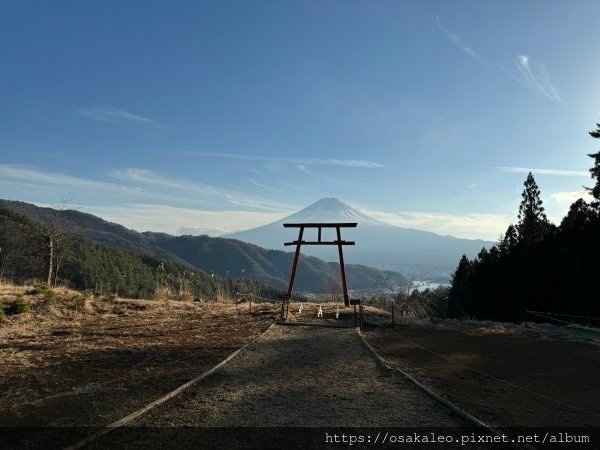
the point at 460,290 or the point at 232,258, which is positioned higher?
the point at 232,258

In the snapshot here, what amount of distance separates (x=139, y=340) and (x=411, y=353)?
558 centimetres

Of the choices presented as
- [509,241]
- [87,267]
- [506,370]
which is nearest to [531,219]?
[509,241]

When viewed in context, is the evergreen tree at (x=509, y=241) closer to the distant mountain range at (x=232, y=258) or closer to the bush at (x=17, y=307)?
→ the bush at (x=17, y=307)

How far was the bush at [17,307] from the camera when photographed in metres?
10.2

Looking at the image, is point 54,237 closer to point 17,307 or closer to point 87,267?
point 17,307

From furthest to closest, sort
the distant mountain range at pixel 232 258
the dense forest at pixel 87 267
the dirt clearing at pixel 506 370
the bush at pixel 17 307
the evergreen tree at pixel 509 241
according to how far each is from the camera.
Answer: the distant mountain range at pixel 232 258
the dense forest at pixel 87 267
the evergreen tree at pixel 509 241
the bush at pixel 17 307
the dirt clearing at pixel 506 370

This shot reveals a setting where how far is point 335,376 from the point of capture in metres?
6.43

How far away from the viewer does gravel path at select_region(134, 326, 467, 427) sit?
439 centimetres

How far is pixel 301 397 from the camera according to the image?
527 centimetres

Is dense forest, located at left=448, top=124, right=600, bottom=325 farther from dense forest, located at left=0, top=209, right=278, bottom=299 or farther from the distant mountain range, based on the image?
the distant mountain range

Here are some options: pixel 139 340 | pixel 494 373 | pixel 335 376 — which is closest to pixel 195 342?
pixel 139 340

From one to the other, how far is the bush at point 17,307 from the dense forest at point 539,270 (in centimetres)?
2073

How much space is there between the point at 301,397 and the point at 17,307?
842 cm

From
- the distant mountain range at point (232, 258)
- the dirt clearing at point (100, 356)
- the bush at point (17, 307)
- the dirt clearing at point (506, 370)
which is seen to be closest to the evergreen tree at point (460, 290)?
the dirt clearing at point (506, 370)
